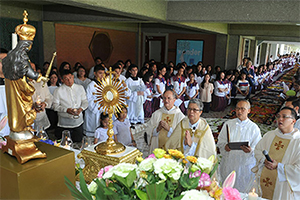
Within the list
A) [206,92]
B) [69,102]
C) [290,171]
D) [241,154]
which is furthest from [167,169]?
[206,92]

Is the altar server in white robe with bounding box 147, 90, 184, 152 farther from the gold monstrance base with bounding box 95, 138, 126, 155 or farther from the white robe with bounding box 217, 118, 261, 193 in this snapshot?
the gold monstrance base with bounding box 95, 138, 126, 155

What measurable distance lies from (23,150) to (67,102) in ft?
14.1

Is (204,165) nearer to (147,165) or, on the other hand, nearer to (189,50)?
(147,165)

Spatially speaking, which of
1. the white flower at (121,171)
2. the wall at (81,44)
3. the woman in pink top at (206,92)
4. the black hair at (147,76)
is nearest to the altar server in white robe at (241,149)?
the white flower at (121,171)

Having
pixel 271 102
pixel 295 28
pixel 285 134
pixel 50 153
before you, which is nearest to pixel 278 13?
pixel 285 134

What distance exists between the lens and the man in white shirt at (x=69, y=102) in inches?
222

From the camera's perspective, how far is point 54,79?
6.69 metres

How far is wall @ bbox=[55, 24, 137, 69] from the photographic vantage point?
10953 millimetres

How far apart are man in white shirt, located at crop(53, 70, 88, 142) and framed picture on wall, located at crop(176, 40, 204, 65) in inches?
458

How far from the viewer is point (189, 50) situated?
54.3 ft

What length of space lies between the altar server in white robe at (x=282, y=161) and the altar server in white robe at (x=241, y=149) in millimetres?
337

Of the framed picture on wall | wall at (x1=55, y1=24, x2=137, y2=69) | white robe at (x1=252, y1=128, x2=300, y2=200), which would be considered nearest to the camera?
white robe at (x1=252, y1=128, x2=300, y2=200)

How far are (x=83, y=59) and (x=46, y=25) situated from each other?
9.15 ft

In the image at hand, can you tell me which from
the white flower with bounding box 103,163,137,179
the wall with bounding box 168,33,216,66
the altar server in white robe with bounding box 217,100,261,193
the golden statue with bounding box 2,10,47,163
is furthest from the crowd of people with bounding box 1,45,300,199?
the wall with bounding box 168,33,216,66
